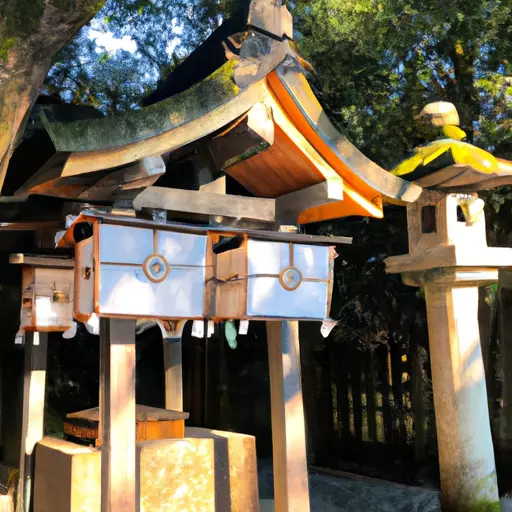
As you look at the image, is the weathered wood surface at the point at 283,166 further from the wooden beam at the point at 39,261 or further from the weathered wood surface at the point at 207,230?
the wooden beam at the point at 39,261

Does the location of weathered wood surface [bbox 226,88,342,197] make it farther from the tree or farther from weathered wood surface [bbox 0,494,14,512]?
weathered wood surface [bbox 0,494,14,512]

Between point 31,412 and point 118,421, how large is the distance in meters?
2.09

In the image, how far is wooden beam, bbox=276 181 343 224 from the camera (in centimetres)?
447

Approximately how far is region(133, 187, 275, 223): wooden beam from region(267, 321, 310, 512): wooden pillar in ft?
2.90

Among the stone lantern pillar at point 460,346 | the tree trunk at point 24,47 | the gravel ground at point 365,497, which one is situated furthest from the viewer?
the gravel ground at point 365,497

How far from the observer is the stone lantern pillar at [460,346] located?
17.2 feet

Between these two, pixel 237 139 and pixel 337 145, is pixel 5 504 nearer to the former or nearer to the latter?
pixel 237 139

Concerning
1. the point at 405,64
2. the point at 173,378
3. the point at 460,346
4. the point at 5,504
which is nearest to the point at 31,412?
the point at 5,504

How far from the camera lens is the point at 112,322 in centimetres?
391

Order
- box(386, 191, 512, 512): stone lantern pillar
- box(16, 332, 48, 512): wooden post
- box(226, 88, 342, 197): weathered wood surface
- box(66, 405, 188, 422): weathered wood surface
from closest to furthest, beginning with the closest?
box(226, 88, 342, 197): weathered wood surface → box(66, 405, 188, 422): weathered wood surface → box(386, 191, 512, 512): stone lantern pillar → box(16, 332, 48, 512): wooden post

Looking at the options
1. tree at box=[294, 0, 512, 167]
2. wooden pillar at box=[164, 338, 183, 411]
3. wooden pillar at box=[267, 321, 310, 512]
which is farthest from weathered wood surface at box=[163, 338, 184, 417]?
tree at box=[294, 0, 512, 167]

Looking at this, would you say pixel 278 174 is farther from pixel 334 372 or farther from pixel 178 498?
pixel 334 372

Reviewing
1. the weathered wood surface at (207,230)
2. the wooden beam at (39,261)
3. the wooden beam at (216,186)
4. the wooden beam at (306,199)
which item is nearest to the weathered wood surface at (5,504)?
the wooden beam at (39,261)

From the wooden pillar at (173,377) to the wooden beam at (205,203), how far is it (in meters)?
1.79
